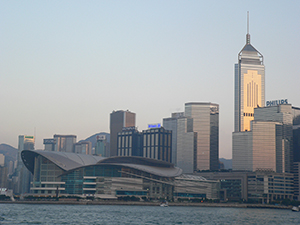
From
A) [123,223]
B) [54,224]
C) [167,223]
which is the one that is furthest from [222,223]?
[54,224]

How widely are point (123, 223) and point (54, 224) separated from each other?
16.4 metres

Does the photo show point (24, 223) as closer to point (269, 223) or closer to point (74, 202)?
point (269, 223)

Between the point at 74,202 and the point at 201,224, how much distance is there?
317 ft

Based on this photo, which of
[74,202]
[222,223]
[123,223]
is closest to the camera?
[123,223]

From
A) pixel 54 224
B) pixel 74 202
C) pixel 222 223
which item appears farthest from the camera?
Result: pixel 74 202

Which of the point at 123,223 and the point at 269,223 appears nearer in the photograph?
the point at 123,223

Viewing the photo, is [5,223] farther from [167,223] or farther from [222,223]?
[222,223]

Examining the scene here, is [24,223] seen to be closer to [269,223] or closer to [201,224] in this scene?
[201,224]

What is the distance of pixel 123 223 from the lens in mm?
110625

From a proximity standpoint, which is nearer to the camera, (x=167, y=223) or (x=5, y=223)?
(x=5, y=223)

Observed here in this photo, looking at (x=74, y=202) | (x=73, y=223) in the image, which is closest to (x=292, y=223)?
(x=73, y=223)

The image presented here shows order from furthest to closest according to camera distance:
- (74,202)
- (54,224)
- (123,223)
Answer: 1. (74,202)
2. (123,223)
3. (54,224)

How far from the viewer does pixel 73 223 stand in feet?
350

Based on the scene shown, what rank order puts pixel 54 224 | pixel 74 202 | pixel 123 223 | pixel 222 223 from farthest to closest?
pixel 74 202 < pixel 222 223 < pixel 123 223 < pixel 54 224
